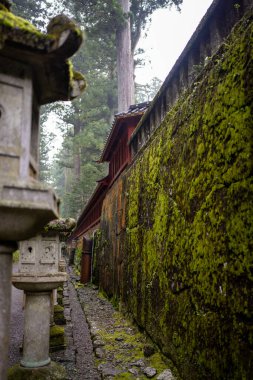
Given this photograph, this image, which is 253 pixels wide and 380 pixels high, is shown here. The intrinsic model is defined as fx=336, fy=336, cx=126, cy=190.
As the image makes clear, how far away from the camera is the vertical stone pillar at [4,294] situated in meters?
2.34

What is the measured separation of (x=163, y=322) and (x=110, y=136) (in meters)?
8.03

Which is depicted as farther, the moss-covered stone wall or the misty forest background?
the misty forest background

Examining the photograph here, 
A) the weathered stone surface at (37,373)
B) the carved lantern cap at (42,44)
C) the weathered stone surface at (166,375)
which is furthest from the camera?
the weathered stone surface at (37,373)

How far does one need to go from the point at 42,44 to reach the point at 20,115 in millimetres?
488

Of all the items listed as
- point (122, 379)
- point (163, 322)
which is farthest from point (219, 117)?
point (122, 379)

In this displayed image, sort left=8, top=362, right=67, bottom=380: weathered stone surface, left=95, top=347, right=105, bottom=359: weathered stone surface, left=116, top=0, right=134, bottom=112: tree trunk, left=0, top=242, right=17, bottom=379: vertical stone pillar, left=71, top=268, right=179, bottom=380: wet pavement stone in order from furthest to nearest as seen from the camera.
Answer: left=116, top=0, right=134, bottom=112: tree trunk, left=95, top=347, right=105, bottom=359: weathered stone surface, left=71, top=268, right=179, bottom=380: wet pavement stone, left=8, top=362, right=67, bottom=380: weathered stone surface, left=0, top=242, right=17, bottom=379: vertical stone pillar

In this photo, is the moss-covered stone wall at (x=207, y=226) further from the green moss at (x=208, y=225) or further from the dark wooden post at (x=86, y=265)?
the dark wooden post at (x=86, y=265)

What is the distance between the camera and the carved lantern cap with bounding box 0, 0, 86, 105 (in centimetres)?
207

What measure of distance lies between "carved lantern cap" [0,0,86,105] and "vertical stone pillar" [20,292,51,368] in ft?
9.76

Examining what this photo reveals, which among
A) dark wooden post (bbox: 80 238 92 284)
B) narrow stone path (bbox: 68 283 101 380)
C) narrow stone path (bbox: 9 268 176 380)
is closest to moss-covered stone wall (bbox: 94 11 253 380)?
narrow stone path (bbox: 9 268 176 380)

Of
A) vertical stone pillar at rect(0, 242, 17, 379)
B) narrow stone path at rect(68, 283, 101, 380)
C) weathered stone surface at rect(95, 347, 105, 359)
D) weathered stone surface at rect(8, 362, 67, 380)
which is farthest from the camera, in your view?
Result: weathered stone surface at rect(95, 347, 105, 359)

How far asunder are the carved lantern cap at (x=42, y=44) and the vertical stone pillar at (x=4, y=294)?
4.04 ft

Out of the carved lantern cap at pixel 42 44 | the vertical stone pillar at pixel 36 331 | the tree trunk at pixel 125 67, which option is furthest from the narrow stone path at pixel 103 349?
the tree trunk at pixel 125 67

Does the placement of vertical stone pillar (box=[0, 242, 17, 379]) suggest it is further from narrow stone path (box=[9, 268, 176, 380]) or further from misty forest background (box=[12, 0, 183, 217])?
misty forest background (box=[12, 0, 183, 217])
